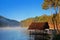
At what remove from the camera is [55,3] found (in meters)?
40.1

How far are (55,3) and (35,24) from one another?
14847 mm

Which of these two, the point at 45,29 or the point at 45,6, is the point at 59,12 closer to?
the point at 45,6

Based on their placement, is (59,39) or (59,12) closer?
(59,39)

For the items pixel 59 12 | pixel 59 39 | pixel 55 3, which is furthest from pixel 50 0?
pixel 59 39

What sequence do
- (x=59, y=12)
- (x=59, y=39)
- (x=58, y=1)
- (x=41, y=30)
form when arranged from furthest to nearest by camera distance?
1. (x=41, y=30)
2. (x=59, y=12)
3. (x=58, y=1)
4. (x=59, y=39)

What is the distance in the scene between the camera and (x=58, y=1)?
3934cm

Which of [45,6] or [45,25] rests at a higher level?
[45,6]

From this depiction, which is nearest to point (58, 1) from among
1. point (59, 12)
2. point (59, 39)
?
point (59, 12)

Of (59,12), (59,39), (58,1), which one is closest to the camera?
(59,39)

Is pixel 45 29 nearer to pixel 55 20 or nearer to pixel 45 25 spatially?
pixel 45 25

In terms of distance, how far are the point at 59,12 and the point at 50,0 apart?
12.8ft

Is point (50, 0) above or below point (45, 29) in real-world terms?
above

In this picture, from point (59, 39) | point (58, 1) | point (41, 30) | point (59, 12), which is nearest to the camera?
point (59, 39)

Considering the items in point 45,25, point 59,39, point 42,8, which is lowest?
point 59,39
